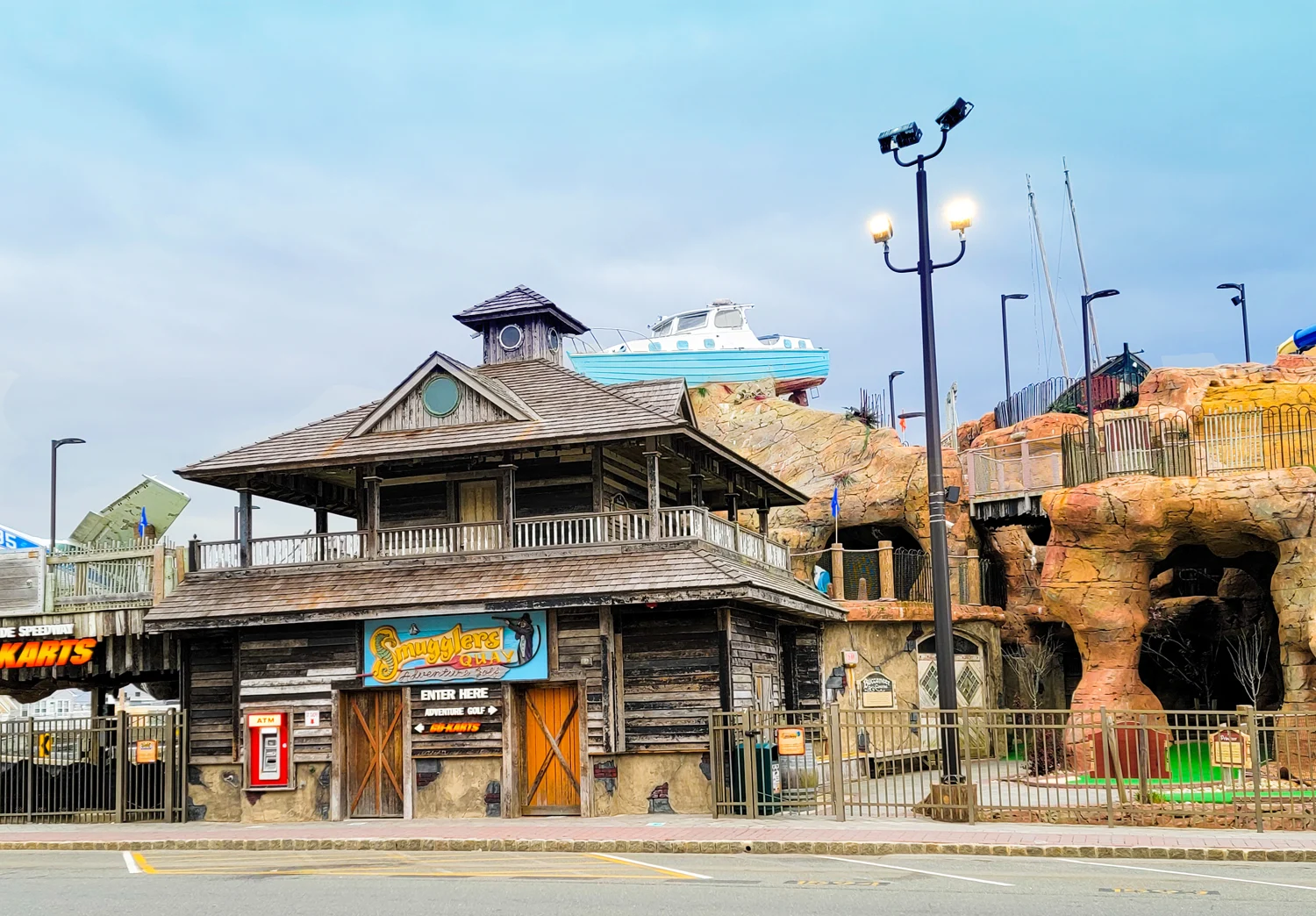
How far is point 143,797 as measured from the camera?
2512cm

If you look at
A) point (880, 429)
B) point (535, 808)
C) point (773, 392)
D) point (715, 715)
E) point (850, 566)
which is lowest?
point (535, 808)

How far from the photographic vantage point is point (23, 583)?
90.1ft

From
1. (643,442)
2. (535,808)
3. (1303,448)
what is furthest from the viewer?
(1303,448)

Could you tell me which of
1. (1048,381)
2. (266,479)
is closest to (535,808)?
(266,479)

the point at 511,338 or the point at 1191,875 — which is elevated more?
the point at 511,338

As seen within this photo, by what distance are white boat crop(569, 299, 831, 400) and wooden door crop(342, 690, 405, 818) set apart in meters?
43.2

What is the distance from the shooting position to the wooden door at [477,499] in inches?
1050

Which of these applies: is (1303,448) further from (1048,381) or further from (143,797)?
(143,797)

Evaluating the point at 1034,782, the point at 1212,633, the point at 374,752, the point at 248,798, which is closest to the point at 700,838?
the point at 1034,782

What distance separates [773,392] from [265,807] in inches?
1714

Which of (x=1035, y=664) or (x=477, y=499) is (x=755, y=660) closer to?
(x=477, y=499)

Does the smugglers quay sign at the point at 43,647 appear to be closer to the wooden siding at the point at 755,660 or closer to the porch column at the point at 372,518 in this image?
the porch column at the point at 372,518

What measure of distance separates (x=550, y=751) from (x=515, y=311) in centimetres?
1033

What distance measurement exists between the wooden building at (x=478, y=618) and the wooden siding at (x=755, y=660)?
0.25 feet
